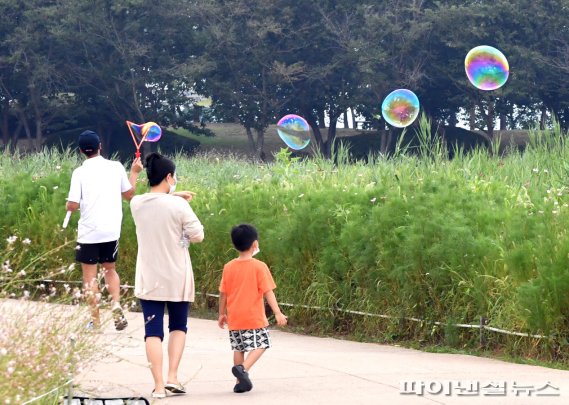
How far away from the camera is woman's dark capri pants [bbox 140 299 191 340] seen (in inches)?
277

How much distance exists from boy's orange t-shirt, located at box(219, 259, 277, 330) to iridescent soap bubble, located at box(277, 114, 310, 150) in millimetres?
14349

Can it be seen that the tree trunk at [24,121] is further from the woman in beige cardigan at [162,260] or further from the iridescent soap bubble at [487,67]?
the woman in beige cardigan at [162,260]

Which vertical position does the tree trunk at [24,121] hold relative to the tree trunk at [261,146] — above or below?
above

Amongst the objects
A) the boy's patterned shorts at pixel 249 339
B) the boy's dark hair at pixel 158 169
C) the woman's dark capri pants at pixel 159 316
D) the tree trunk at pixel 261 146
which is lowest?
the tree trunk at pixel 261 146

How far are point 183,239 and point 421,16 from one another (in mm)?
52168

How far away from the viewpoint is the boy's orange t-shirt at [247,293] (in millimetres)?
7289

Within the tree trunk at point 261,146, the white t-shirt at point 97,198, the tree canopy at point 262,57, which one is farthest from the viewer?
the tree trunk at point 261,146

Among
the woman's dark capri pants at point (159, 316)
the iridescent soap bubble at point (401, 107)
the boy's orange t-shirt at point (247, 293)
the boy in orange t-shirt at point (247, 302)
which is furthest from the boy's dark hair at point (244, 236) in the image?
the iridescent soap bubble at point (401, 107)

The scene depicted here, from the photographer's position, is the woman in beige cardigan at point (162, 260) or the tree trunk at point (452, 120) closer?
the woman in beige cardigan at point (162, 260)

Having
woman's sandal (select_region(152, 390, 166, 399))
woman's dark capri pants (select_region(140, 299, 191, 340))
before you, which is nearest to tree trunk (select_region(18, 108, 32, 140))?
woman's dark capri pants (select_region(140, 299, 191, 340))

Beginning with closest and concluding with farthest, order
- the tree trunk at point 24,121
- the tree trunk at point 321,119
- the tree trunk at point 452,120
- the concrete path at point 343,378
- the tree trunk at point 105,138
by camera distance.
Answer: the concrete path at point 343,378, the tree trunk at point 24,121, the tree trunk at point 105,138, the tree trunk at point 321,119, the tree trunk at point 452,120

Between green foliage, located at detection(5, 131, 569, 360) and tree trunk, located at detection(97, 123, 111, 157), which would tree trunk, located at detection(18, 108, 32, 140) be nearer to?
tree trunk, located at detection(97, 123, 111, 157)

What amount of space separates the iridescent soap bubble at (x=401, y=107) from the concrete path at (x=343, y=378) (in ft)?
36.0

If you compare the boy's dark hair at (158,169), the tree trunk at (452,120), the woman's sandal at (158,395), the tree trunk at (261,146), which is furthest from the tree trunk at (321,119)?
the woman's sandal at (158,395)
